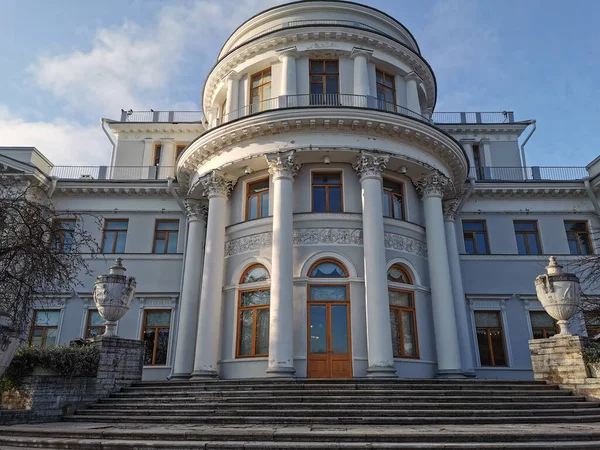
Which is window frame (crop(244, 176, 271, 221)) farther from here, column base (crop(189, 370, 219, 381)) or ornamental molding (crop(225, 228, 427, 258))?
column base (crop(189, 370, 219, 381))

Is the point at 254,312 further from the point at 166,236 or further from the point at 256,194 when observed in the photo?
the point at 166,236

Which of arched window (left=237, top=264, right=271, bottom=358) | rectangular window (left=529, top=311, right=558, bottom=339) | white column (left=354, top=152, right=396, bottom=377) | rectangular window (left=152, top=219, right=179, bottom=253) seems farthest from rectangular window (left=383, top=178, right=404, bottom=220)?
rectangular window (left=152, top=219, right=179, bottom=253)

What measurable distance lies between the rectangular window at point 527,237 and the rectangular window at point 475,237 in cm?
143

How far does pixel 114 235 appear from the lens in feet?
71.7

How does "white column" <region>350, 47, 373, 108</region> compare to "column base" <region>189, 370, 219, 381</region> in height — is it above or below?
above

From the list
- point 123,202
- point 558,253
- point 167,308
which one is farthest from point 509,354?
point 123,202

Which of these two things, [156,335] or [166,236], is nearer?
[156,335]

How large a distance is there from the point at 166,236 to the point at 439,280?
38.5 feet

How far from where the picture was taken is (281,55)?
19.2 metres

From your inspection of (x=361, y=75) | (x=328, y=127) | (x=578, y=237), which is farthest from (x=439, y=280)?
(x=578, y=237)

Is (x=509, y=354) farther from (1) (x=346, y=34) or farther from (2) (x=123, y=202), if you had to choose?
(2) (x=123, y=202)

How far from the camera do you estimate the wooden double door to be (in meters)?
15.3

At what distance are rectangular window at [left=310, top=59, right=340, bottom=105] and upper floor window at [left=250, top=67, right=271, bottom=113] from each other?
180 cm

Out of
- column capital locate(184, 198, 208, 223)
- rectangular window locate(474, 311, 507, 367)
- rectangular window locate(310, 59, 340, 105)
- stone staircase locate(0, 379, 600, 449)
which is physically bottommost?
stone staircase locate(0, 379, 600, 449)
